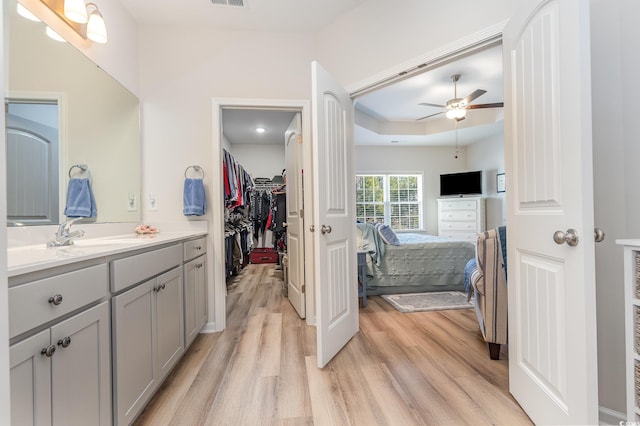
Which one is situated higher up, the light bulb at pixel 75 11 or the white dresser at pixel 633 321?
the light bulb at pixel 75 11

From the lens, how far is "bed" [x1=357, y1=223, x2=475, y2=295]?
337 centimetres

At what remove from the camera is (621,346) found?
1268mm

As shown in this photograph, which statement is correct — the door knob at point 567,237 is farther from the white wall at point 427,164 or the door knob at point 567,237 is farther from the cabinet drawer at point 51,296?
the white wall at point 427,164

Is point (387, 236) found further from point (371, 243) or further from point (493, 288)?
point (493, 288)

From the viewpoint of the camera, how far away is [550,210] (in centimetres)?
118

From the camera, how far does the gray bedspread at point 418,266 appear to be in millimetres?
3377

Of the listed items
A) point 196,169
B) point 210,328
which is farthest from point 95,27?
point 210,328

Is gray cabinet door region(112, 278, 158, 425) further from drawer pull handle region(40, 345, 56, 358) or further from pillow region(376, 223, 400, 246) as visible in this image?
pillow region(376, 223, 400, 246)

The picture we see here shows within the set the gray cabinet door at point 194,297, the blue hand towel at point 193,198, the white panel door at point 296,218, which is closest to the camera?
the gray cabinet door at point 194,297

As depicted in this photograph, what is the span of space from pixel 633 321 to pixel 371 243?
2441mm

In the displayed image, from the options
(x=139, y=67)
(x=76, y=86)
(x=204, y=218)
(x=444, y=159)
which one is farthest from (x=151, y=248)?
(x=444, y=159)

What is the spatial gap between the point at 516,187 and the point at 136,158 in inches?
108

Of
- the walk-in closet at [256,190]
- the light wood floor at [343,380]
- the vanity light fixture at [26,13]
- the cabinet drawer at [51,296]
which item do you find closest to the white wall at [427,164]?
the walk-in closet at [256,190]

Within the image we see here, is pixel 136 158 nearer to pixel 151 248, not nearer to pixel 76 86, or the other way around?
pixel 76 86
